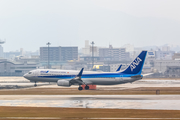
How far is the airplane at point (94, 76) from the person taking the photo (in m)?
69.0

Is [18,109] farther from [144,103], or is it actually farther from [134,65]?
[134,65]

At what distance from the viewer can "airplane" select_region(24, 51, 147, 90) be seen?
6900 centimetres

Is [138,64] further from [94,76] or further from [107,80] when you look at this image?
[94,76]

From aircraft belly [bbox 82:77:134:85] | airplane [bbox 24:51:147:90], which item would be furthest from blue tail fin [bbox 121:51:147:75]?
aircraft belly [bbox 82:77:134:85]

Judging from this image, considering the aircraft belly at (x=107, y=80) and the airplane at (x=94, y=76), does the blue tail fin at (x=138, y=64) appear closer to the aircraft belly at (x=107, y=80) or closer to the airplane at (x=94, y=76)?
the airplane at (x=94, y=76)

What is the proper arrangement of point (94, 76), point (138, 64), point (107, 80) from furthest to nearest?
point (94, 76), point (107, 80), point (138, 64)

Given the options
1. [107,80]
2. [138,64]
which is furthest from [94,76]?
[138,64]

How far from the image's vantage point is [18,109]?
4378cm

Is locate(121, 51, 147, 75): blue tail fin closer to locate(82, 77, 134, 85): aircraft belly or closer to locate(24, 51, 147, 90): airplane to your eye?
locate(24, 51, 147, 90): airplane

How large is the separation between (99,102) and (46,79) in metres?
27.6

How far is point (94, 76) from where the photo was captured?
72.6 metres

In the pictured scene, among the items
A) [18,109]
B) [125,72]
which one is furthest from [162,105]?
[125,72]

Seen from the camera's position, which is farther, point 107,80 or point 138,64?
point 107,80

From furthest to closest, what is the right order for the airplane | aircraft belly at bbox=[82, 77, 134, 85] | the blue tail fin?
1. aircraft belly at bbox=[82, 77, 134, 85]
2. the airplane
3. the blue tail fin
